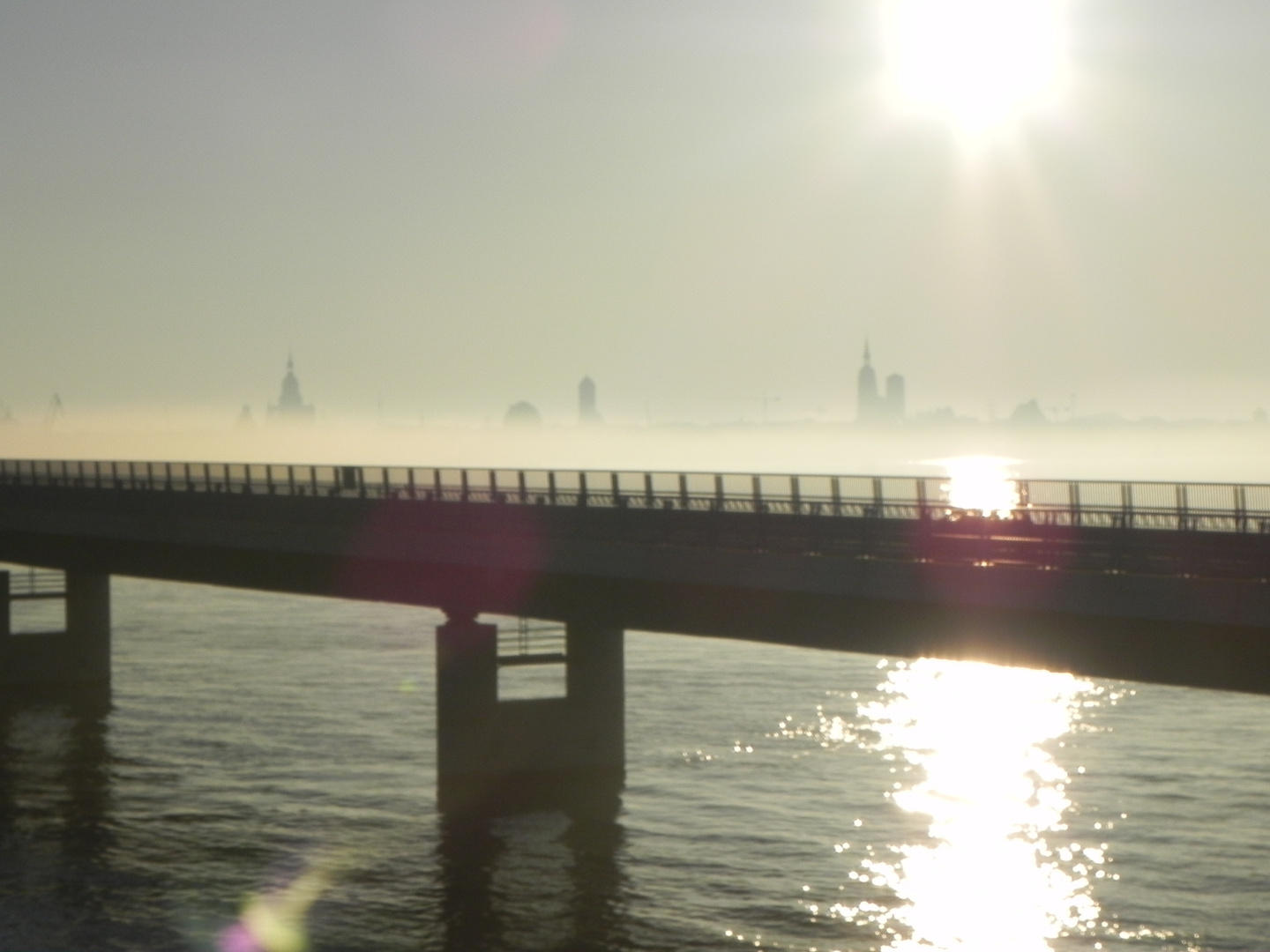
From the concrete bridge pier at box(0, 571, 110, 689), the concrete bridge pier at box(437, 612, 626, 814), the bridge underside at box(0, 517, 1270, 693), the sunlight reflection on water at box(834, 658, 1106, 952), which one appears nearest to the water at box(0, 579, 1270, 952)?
the sunlight reflection on water at box(834, 658, 1106, 952)

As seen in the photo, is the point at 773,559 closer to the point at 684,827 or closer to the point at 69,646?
the point at 684,827

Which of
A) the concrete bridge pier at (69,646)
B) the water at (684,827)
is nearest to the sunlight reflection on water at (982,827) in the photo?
Result: the water at (684,827)

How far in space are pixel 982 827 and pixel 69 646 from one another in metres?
39.6

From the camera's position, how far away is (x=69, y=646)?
2815 inches

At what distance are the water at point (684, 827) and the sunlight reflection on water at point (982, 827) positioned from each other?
111 mm

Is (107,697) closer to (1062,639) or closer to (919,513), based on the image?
(919,513)

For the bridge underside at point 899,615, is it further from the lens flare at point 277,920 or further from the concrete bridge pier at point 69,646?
the concrete bridge pier at point 69,646

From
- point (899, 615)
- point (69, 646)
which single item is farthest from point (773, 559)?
point (69, 646)

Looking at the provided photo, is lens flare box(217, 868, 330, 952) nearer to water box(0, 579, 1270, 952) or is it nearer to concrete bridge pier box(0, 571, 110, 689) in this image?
water box(0, 579, 1270, 952)

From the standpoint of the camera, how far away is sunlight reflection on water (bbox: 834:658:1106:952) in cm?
3466

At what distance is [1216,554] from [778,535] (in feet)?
37.9

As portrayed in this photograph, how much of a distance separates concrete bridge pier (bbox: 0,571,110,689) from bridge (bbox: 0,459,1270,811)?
421 cm

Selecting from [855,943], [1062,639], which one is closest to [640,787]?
[855,943]

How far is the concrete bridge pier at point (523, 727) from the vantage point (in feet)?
150
